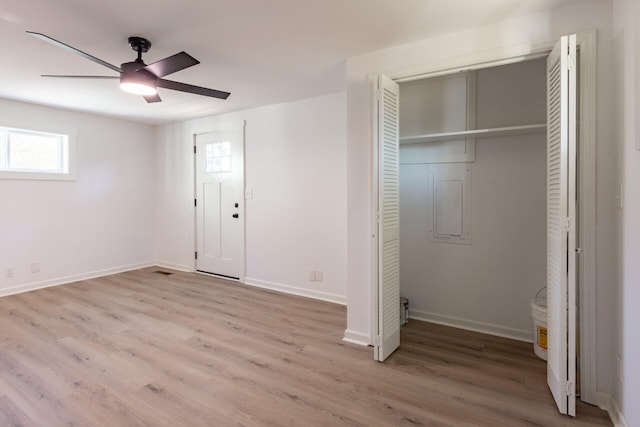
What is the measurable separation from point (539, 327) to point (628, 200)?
4.04ft

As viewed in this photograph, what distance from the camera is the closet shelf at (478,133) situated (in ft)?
8.36

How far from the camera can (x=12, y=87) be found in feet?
11.7

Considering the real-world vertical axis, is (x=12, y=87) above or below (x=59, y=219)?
above

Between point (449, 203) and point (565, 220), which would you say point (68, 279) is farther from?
point (565, 220)

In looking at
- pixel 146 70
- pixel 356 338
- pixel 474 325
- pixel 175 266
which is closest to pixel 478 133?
pixel 474 325

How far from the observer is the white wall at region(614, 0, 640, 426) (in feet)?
5.20

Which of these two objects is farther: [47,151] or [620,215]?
[47,151]

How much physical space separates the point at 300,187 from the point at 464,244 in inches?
78.1

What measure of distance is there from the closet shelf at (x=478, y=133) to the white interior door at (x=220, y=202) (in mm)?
2501

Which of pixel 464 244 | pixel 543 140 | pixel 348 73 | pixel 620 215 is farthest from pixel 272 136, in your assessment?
pixel 620 215

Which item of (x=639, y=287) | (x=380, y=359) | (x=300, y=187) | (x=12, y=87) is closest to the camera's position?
(x=639, y=287)

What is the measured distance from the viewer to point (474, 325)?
305 centimetres

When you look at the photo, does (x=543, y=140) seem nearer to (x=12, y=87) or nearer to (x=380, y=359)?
(x=380, y=359)

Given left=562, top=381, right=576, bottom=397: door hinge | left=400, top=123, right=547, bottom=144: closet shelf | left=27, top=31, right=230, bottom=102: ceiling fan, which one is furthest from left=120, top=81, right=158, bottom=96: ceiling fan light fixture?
left=562, top=381, right=576, bottom=397: door hinge
